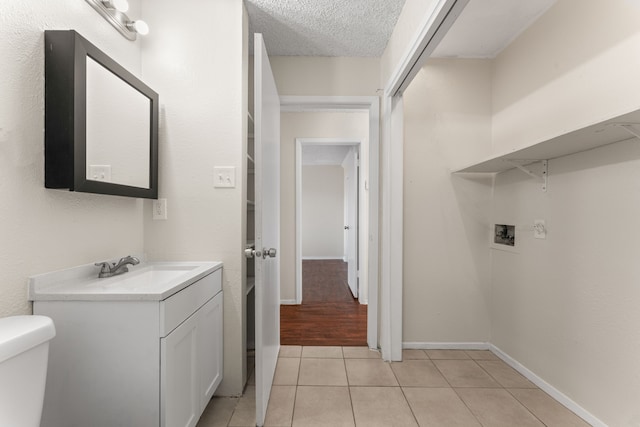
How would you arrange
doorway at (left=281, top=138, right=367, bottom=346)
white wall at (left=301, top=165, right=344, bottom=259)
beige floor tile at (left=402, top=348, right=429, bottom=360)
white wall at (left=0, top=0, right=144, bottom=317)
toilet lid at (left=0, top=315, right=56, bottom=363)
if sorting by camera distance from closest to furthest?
toilet lid at (left=0, top=315, right=56, bottom=363)
white wall at (left=0, top=0, right=144, bottom=317)
beige floor tile at (left=402, top=348, right=429, bottom=360)
doorway at (left=281, top=138, right=367, bottom=346)
white wall at (left=301, top=165, right=344, bottom=259)

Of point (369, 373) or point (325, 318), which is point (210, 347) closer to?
point (369, 373)

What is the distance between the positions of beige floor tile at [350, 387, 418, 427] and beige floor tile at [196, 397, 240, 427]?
673 mm

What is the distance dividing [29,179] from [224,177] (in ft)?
2.74

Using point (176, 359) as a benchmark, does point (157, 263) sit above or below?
above

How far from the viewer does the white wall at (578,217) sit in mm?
1368

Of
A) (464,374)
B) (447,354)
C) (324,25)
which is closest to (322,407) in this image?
(464,374)

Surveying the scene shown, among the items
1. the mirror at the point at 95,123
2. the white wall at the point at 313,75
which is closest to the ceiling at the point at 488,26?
the white wall at the point at 313,75

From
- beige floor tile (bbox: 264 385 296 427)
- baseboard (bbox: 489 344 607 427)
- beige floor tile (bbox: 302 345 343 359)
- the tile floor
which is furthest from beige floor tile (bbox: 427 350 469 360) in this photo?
beige floor tile (bbox: 264 385 296 427)

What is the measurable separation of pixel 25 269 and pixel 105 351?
0.42m

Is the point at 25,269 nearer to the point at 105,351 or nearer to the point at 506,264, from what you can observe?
the point at 105,351

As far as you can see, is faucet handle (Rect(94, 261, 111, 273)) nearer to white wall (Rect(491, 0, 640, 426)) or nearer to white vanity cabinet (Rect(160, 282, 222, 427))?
white vanity cabinet (Rect(160, 282, 222, 427))

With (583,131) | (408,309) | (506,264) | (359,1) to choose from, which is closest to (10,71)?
(359,1)

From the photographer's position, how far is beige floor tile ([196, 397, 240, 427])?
1508 mm

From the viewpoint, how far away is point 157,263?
1.73 m
